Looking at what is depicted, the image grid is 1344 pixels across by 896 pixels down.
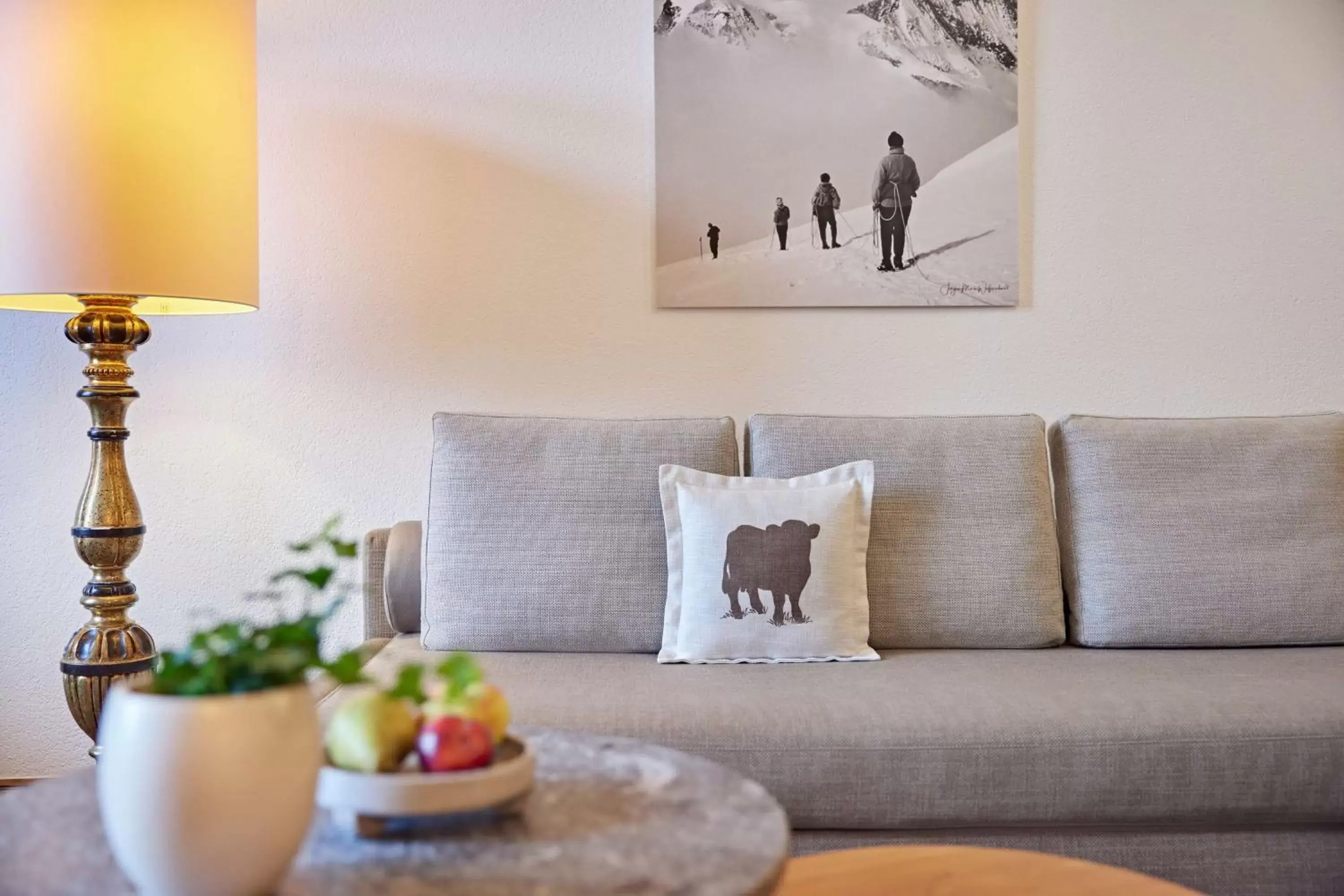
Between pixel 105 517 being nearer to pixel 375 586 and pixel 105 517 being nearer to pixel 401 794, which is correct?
pixel 375 586

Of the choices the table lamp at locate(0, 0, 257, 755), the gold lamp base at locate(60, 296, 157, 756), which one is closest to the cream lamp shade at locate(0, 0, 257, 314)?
the table lamp at locate(0, 0, 257, 755)

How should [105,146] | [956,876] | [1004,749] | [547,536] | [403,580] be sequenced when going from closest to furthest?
[956,876], [1004,749], [105,146], [547,536], [403,580]

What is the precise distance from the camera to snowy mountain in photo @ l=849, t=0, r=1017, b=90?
2.54 metres

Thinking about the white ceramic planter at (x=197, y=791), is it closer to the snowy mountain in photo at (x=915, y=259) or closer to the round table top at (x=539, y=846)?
the round table top at (x=539, y=846)

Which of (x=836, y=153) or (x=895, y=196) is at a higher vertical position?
(x=836, y=153)

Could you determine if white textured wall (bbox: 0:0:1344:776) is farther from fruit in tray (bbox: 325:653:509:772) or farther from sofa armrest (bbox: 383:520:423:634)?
fruit in tray (bbox: 325:653:509:772)

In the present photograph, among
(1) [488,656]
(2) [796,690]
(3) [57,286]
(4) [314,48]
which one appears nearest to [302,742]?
(2) [796,690]

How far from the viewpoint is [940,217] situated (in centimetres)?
257

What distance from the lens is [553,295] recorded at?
2.54 meters

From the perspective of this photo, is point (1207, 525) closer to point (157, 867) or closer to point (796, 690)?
point (796, 690)

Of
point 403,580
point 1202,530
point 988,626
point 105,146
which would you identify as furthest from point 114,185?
point 1202,530

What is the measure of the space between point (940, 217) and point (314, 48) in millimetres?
1554

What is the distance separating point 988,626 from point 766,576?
0.50m

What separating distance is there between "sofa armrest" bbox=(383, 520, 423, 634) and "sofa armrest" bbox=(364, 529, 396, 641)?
0.17 feet
